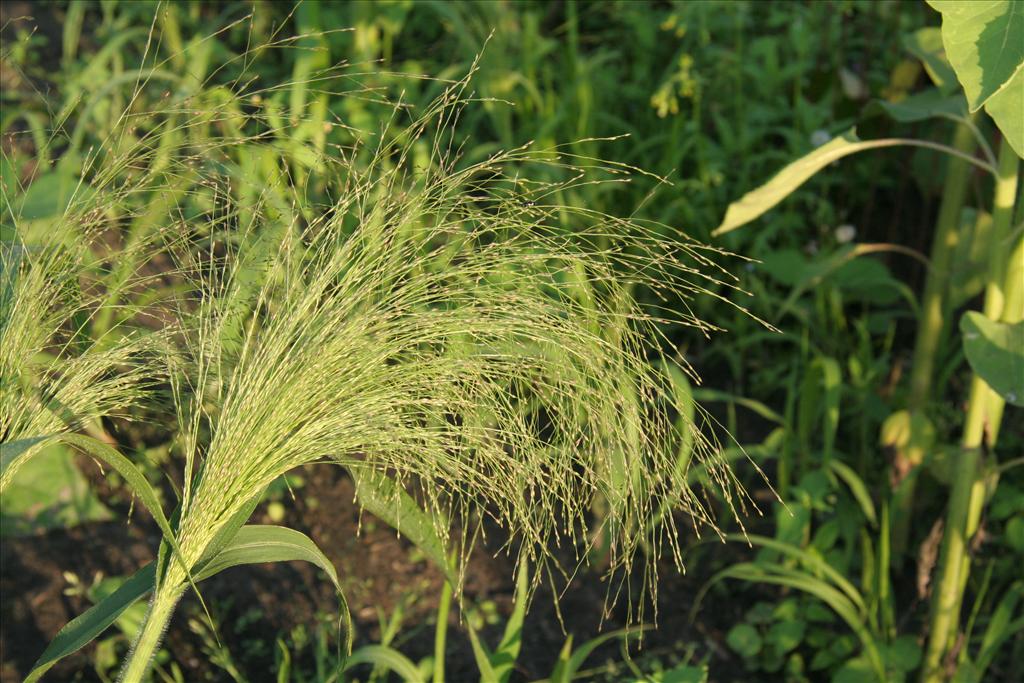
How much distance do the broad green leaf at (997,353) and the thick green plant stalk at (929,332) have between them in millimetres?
468

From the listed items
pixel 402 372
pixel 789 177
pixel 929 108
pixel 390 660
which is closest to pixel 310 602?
pixel 390 660

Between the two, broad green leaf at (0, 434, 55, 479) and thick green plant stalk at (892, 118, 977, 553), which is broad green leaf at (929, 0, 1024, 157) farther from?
broad green leaf at (0, 434, 55, 479)

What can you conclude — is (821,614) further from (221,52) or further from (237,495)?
(221,52)

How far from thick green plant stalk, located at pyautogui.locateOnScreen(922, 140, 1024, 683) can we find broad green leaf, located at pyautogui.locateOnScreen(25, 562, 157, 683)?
1.16 m

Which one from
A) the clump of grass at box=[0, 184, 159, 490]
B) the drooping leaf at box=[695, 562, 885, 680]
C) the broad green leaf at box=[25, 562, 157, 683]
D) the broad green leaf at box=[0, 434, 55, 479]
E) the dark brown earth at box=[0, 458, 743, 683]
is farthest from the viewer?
the dark brown earth at box=[0, 458, 743, 683]

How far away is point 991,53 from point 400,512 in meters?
0.83

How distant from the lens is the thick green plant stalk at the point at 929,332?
6.38ft

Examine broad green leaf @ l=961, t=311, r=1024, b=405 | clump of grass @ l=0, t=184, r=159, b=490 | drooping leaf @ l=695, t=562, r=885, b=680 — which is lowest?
drooping leaf @ l=695, t=562, r=885, b=680

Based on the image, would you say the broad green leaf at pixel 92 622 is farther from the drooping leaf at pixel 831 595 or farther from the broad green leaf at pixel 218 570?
the drooping leaf at pixel 831 595

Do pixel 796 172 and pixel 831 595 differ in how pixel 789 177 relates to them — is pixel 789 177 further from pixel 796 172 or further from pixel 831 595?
pixel 831 595

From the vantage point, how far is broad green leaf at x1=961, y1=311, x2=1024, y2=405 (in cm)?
143

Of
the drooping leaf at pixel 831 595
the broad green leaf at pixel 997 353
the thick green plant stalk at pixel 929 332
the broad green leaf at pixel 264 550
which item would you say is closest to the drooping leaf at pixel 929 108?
the thick green plant stalk at pixel 929 332

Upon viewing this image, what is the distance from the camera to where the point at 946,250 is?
77.9 inches

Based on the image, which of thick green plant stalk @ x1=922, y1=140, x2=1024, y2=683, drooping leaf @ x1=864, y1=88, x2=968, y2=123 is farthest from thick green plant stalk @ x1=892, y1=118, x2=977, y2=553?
thick green plant stalk @ x1=922, y1=140, x2=1024, y2=683
